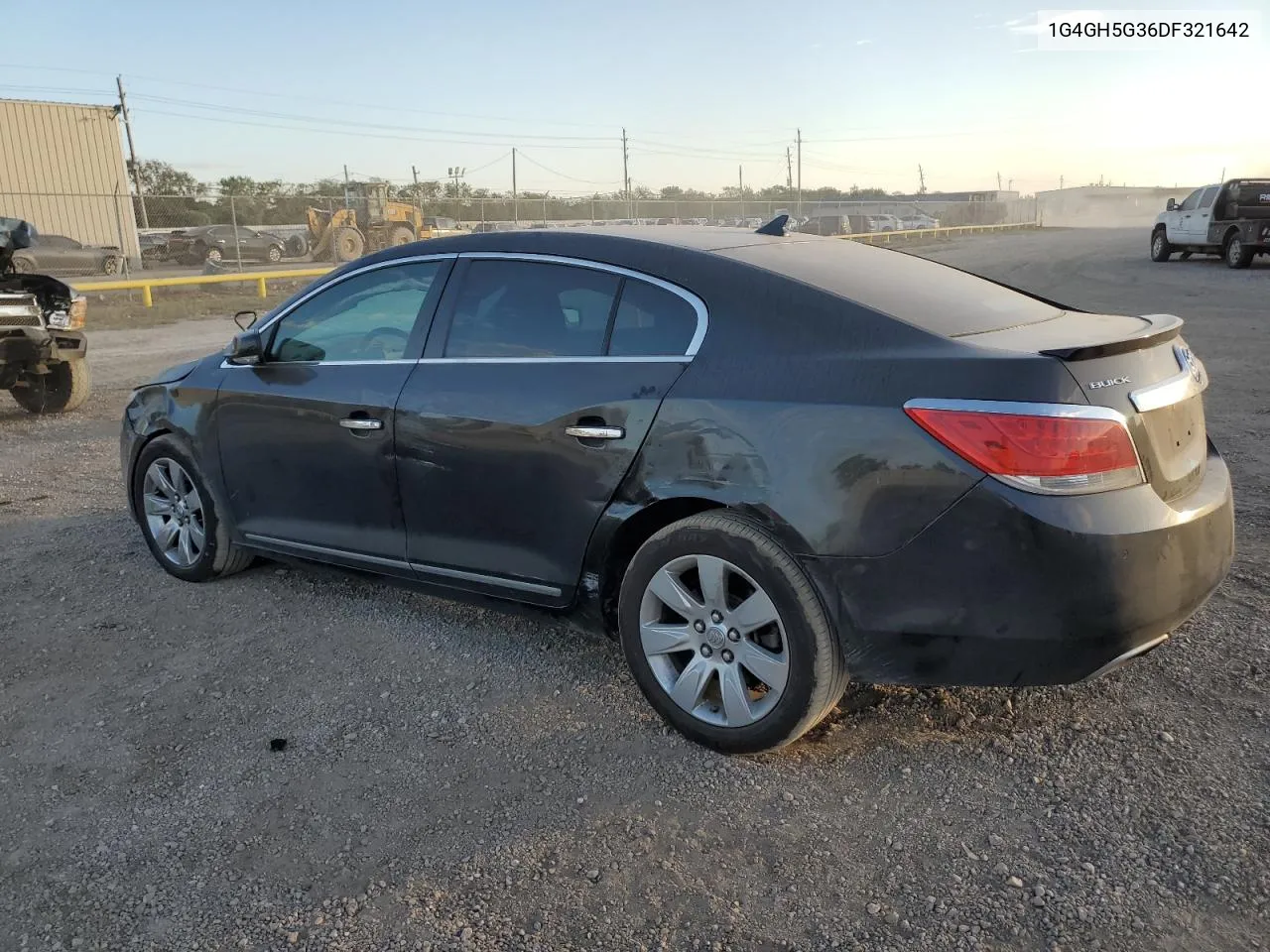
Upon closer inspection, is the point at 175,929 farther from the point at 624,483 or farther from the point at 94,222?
the point at 94,222

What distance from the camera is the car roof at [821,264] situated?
124 inches

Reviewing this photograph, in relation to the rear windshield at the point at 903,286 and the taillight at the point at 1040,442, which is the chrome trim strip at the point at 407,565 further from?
the taillight at the point at 1040,442

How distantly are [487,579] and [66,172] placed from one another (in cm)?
3872

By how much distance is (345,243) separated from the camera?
33.0 meters

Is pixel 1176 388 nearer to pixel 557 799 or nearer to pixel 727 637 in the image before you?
pixel 727 637

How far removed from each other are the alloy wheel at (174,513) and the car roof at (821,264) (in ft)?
5.86

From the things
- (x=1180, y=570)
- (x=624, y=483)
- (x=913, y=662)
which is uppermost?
(x=624, y=483)

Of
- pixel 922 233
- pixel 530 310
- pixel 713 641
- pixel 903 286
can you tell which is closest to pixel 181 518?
pixel 530 310

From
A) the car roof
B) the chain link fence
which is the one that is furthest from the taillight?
the chain link fence

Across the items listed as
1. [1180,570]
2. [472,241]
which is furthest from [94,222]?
[1180,570]

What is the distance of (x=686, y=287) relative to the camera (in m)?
3.30

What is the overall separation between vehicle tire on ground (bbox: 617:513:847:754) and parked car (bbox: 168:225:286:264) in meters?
34.5

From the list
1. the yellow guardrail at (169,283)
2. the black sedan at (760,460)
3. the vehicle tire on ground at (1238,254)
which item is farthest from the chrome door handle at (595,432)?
the vehicle tire on ground at (1238,254)

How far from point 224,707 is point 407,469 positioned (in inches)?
42.5
